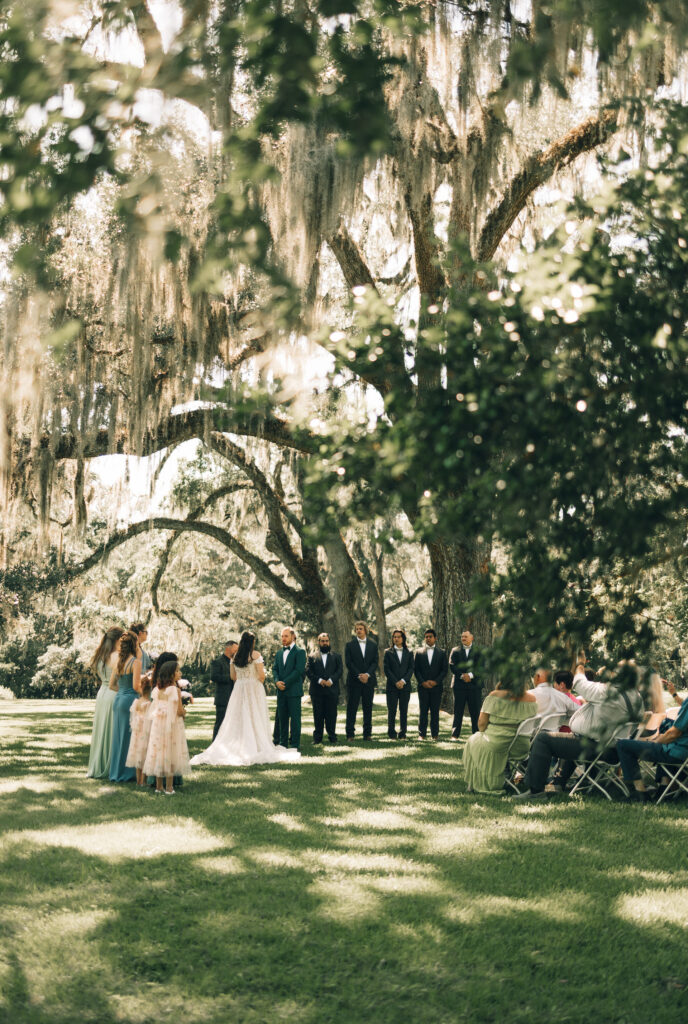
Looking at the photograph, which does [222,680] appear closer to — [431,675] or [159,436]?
[431,675]

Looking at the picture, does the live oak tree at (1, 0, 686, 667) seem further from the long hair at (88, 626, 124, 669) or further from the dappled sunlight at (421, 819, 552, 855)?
the long hair at (88, 626, 124, 669)

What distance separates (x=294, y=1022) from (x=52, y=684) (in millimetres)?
37075

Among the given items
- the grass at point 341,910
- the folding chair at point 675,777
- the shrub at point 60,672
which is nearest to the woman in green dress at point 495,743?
the grass at point 341,910

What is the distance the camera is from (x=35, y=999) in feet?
13.0

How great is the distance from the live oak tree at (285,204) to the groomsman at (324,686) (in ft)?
7.06

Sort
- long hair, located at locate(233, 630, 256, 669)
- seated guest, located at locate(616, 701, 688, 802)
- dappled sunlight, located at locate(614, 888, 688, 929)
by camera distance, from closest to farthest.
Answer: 1. dappled sunlight, located at locate(614, 888, 688, 929)
2. seated guest, located at locate(616, 701, 688, 802)
3. long hair, located at locate(233, 630, 256, 669)

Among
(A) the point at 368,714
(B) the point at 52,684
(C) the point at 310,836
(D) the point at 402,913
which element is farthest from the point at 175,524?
(B) the point at 52,684

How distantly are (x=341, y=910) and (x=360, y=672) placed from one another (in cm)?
862

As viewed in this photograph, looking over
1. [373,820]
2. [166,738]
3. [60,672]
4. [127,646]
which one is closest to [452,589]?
[127,646]

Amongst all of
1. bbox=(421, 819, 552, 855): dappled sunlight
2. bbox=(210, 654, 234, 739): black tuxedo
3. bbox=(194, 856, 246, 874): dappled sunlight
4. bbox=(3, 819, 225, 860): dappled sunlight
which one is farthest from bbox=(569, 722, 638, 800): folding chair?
bbox=(210, 654, 234, 739): black tuxedo

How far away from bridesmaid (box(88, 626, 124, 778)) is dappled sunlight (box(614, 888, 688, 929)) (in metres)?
6.38

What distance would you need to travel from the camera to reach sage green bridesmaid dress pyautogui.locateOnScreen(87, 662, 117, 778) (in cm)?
1038

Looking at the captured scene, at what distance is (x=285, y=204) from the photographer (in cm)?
1132

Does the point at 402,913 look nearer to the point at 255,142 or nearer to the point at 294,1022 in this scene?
the point at 294,1022
